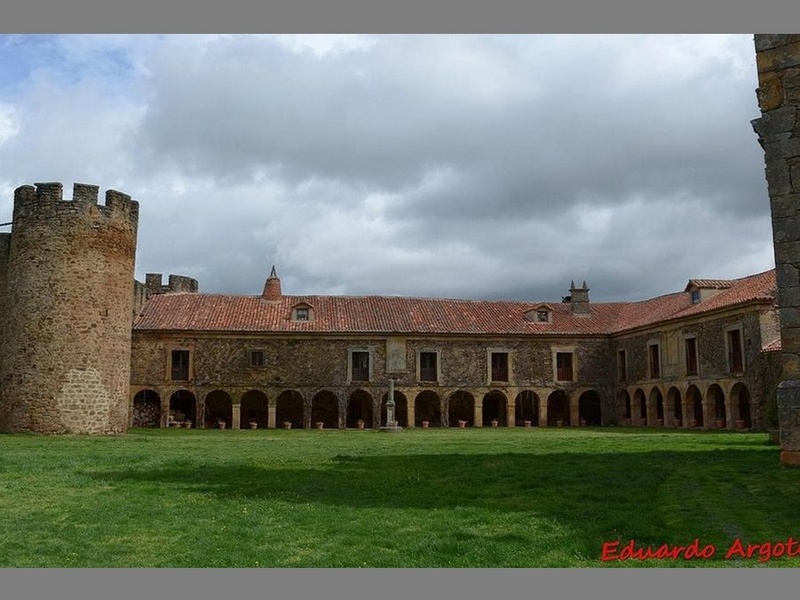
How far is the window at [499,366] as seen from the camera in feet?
124

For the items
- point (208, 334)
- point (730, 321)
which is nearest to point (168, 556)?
point (730, 321)

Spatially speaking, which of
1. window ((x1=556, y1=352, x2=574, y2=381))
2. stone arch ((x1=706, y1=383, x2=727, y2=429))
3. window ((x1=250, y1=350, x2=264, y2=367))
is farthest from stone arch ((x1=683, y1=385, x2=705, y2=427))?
window ((x1=250, y1=350, x2=264, y2=367))

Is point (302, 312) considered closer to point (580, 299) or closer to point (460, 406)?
point (460, 406)

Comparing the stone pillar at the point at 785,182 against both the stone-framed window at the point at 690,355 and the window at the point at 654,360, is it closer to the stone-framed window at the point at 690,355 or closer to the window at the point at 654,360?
the stone-framed window at the point at 690,355

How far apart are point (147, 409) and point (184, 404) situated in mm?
2113

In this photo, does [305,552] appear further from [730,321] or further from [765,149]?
[730,321]

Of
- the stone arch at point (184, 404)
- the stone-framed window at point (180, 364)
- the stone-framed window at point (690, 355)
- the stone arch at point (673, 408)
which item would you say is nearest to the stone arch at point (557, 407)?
the stone arch at point (673, 408)

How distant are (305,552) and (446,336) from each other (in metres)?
31.3

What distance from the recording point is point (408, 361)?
36969mm

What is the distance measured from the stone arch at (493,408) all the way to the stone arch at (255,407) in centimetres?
1037

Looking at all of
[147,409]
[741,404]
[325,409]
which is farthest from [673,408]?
[147,409]

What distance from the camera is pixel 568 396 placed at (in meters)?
38.3

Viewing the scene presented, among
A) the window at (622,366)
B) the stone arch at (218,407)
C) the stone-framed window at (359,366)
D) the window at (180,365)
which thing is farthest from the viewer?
the window at (622,366)

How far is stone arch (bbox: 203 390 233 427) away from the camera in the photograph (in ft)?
122
